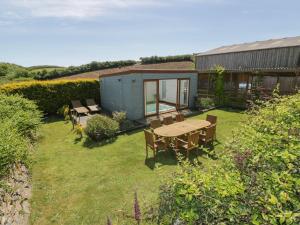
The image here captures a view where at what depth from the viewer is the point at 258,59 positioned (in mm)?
19156

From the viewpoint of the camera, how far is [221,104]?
1666 centimetres

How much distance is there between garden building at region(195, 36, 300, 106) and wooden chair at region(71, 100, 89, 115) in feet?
34.6

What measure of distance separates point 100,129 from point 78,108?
577 centimetres

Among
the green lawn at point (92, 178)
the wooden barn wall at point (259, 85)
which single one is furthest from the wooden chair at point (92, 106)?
the wooden barn wall at point (259, 85)

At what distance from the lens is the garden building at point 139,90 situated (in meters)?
12.2

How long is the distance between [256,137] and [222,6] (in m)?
9.73

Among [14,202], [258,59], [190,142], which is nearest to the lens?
[14,202]

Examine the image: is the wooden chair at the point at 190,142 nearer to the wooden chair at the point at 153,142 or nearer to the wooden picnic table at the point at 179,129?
the wooden picnic table at the point at 179,129

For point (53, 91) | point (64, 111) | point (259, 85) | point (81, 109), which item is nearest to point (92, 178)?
point (81, 109)

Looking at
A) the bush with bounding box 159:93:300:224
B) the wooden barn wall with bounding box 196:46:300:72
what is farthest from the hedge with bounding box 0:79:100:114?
the bush with bounding box 159:93:300:224

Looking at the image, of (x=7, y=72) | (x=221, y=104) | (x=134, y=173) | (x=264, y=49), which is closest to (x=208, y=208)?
(x=134, y=173)

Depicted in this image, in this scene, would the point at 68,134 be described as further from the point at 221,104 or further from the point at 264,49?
the point at 264,49

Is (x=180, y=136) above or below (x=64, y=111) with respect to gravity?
→ above

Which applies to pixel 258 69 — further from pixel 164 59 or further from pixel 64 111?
pixel 164 59
